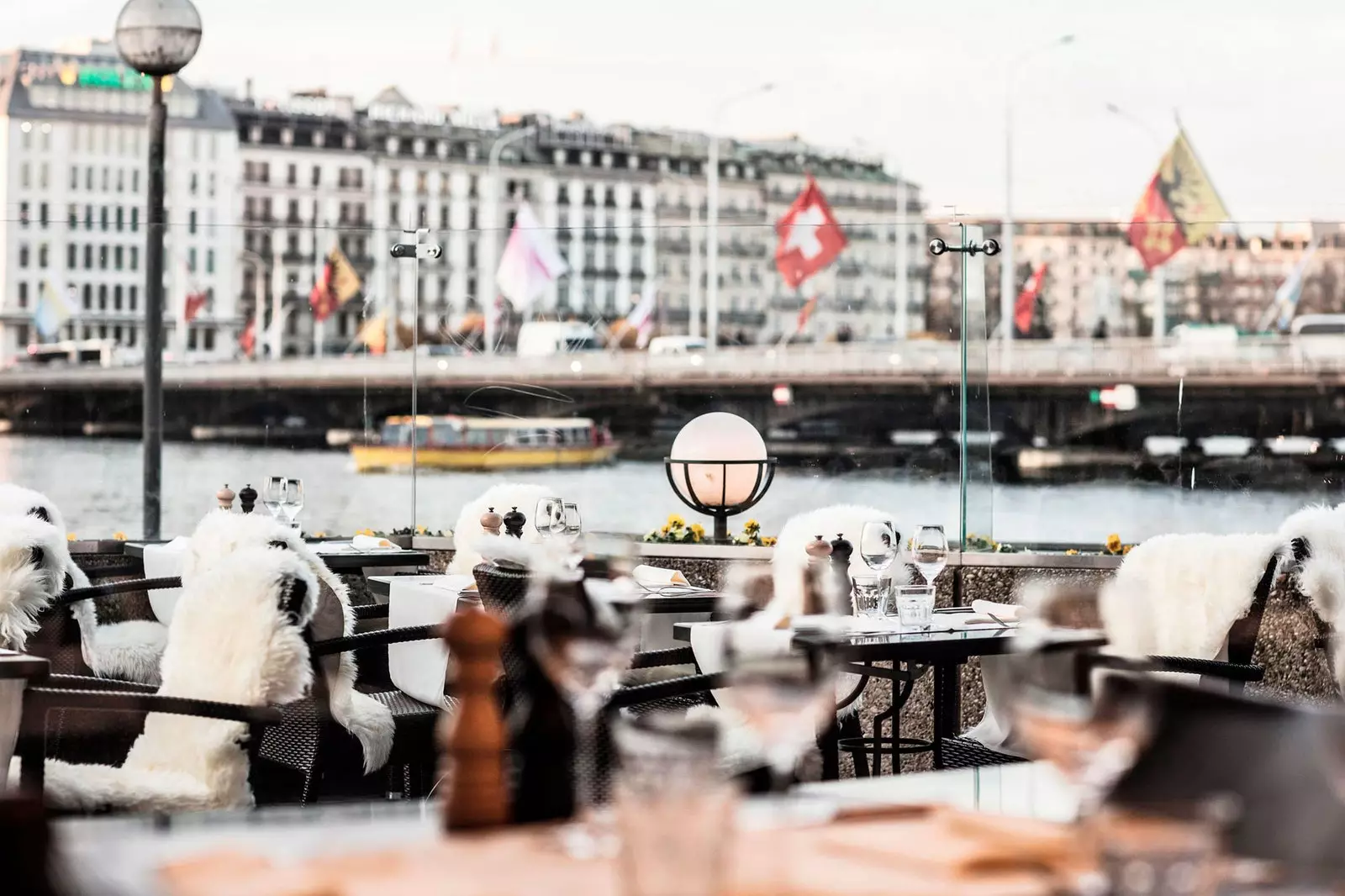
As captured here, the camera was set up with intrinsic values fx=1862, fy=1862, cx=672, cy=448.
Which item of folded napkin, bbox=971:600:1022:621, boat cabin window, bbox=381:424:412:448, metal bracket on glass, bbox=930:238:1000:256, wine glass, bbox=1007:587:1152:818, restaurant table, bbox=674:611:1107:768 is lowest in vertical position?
restaurant table, bbox=674:611:1107:768

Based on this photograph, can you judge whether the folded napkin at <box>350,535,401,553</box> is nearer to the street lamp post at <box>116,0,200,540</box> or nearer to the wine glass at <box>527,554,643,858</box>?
the street lamp post at <box>116,0,200,540</box>

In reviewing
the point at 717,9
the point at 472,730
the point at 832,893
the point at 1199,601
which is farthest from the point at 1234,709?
the point at 717,9

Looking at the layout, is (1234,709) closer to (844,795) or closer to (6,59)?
(844,795)

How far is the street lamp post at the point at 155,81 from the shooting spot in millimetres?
8148

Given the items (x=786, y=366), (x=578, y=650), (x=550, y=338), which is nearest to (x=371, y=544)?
(x=578, y=650)

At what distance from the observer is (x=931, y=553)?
4316 mm

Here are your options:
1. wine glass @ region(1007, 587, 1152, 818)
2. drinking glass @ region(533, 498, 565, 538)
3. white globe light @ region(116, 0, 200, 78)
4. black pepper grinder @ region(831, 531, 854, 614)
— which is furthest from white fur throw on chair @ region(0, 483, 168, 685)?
wine glass @ region(1007, 587, 1152, 818)

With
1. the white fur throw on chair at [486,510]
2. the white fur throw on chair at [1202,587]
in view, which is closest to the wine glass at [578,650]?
the white fur throw on chair at [1202,587]

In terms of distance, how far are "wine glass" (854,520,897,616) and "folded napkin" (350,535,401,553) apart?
2881 mm

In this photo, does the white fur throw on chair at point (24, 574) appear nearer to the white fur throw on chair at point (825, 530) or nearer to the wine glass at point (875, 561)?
the white fur throw on chair at point (825, 530)

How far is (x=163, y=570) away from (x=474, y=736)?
5474mm

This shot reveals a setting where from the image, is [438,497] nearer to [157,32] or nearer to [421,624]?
[157,32]

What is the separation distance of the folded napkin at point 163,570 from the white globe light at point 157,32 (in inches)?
91.4

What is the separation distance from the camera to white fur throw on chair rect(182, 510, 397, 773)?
433 cm
